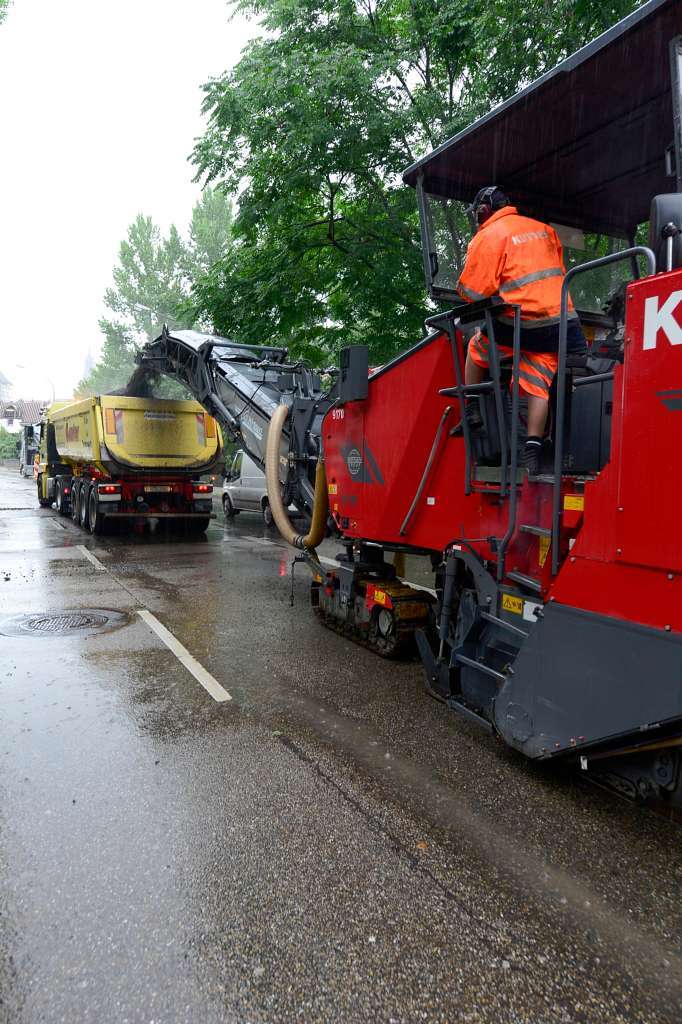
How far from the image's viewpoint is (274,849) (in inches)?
124

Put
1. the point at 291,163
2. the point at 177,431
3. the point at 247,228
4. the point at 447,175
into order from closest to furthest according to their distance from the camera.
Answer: the point at 447,175
the point at 291,163
the point at 247,228
the point at 177,431

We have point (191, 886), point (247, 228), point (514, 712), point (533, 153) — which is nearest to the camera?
point (191, 886)

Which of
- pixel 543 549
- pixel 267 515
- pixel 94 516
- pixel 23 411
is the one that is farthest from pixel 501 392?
pixel 23 411

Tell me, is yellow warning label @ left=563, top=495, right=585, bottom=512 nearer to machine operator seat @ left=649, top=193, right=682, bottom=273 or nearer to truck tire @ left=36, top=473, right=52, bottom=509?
machine operator seat @ left=649, top=193, right=682, bottom=273

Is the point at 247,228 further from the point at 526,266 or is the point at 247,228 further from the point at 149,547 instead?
the point at 526,266

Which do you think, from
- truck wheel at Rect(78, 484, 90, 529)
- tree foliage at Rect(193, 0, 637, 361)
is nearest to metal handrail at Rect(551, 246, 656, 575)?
tree foliage at Rect(193, 0, 637, 361)

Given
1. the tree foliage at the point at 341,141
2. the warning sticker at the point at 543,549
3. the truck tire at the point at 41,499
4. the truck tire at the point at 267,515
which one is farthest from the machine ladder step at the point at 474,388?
the truck tire at the point at 41,499

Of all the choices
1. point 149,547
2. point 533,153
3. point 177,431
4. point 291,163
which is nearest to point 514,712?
point 533,153

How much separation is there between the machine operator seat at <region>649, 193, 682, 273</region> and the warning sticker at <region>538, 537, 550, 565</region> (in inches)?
56.4

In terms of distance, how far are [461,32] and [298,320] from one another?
4714 mm

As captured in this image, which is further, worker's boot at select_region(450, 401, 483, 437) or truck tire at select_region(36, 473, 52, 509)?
truck tire at select_region(36, 473, 52, 509)

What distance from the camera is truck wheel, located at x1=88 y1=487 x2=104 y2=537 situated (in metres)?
14.2

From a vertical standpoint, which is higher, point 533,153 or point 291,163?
point 291,163

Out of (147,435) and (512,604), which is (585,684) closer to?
(512,604)
